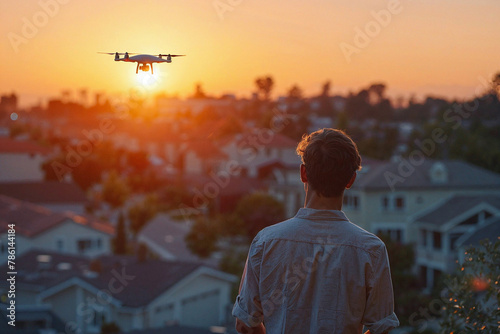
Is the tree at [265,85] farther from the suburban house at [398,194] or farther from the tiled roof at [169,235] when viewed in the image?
the suburban house at [398,194]

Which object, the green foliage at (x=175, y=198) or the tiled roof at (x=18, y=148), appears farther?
the tiled roof at (x=18, y=148)

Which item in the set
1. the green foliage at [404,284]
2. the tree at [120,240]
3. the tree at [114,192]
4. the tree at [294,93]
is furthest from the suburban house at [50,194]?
the green foliage at [404,284]

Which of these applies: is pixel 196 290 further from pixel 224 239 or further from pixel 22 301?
pixel 224 239

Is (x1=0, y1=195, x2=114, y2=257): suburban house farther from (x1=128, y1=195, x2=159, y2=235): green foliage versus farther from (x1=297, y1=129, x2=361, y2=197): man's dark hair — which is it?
(x1=297, y1=129, x2=361, y2=197): man's dark hair

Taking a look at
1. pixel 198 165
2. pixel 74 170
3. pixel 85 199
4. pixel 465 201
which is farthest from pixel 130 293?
pixel 74 170

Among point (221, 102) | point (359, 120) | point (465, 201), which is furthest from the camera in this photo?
point (359, 120)

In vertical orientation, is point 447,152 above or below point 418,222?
above

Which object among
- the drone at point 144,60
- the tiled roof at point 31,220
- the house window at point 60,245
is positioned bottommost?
the house window at point 60,245
